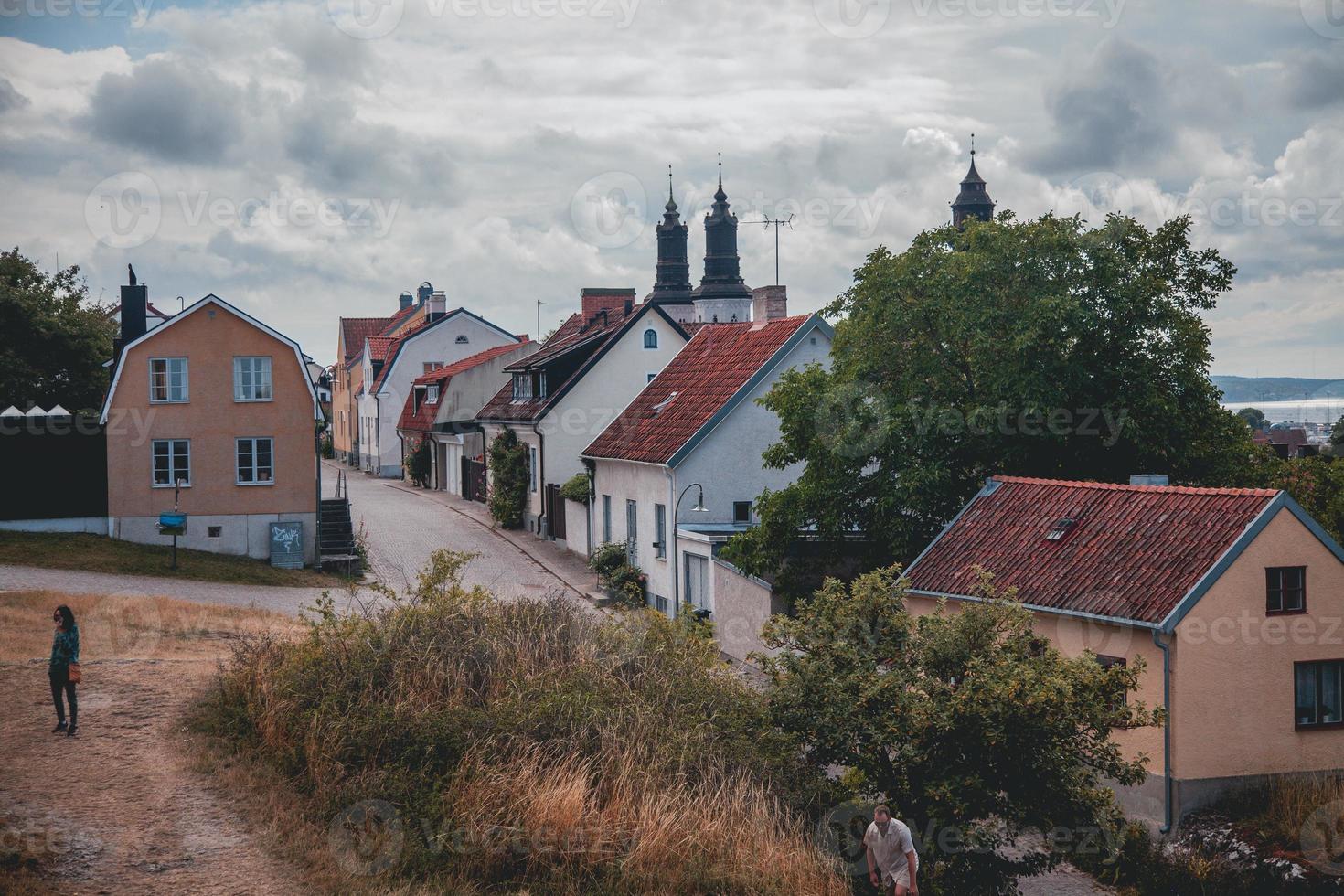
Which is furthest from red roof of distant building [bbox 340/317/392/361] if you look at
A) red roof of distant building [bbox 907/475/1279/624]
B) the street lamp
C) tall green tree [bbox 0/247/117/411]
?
red roof of distant building [bbox 907/475/1279/624]

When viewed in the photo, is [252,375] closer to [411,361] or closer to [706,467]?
[706,467]

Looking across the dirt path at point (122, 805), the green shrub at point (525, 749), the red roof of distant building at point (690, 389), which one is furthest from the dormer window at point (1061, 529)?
the dirt path at point (122, 805)

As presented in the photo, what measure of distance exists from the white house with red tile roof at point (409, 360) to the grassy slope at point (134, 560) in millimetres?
28907

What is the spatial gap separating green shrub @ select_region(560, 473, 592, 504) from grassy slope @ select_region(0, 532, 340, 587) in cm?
735

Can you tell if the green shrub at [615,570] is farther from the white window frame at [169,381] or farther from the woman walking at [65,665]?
the woman walking at [65,665]

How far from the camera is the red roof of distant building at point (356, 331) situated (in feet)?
259

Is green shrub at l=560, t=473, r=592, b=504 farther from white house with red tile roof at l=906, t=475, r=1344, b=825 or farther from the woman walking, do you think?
the woman walking

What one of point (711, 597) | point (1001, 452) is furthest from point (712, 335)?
point (1001, 452)

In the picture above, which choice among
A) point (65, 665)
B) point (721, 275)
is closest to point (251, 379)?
point (65, 665)

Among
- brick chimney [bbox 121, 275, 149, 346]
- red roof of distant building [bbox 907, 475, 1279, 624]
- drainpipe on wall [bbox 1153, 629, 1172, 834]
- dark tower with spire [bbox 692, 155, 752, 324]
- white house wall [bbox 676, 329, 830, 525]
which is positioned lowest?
drainpipe on wall [bbox 1153, 629, 1172, 834]

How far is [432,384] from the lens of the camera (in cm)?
5541

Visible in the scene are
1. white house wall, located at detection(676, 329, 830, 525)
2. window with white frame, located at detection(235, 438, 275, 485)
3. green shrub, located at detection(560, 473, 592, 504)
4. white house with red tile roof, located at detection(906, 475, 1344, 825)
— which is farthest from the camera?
green shrub, located at detection(560, 473, 592, 504)

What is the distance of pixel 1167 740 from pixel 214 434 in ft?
82.6

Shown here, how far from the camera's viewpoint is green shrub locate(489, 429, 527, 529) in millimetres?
41906
